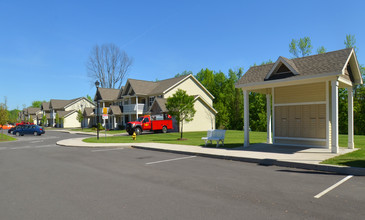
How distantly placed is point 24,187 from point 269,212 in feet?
21.4

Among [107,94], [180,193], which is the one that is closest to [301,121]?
[180,193]

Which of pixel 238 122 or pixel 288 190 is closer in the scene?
pixel 288 190

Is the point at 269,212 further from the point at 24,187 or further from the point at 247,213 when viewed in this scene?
the point at 24,187

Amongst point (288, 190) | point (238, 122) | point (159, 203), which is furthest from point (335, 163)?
point (238, 122)

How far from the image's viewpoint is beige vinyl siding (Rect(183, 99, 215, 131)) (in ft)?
116

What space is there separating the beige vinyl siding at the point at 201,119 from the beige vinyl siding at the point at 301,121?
20.8 meters

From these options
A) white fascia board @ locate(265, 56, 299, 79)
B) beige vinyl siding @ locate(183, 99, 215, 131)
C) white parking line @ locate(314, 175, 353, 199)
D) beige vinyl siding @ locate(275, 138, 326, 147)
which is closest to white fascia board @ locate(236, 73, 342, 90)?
white fascia board @ locate(265, 56, 299, 79)

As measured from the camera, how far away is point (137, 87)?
4138cm

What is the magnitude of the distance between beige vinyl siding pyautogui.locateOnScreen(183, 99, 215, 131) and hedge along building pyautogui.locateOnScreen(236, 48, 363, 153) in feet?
68.4

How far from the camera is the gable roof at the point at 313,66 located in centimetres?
1120

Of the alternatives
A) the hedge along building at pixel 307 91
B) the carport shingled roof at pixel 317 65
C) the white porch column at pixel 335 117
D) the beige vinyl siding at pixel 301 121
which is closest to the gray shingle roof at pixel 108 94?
the hedge along building at pixel 307 91

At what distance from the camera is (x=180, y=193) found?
611cm

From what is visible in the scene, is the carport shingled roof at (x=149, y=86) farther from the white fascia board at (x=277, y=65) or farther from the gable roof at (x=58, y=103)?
the gable roof at (x=58, y=103)

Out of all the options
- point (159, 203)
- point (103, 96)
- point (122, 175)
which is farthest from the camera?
point (103, 96)
